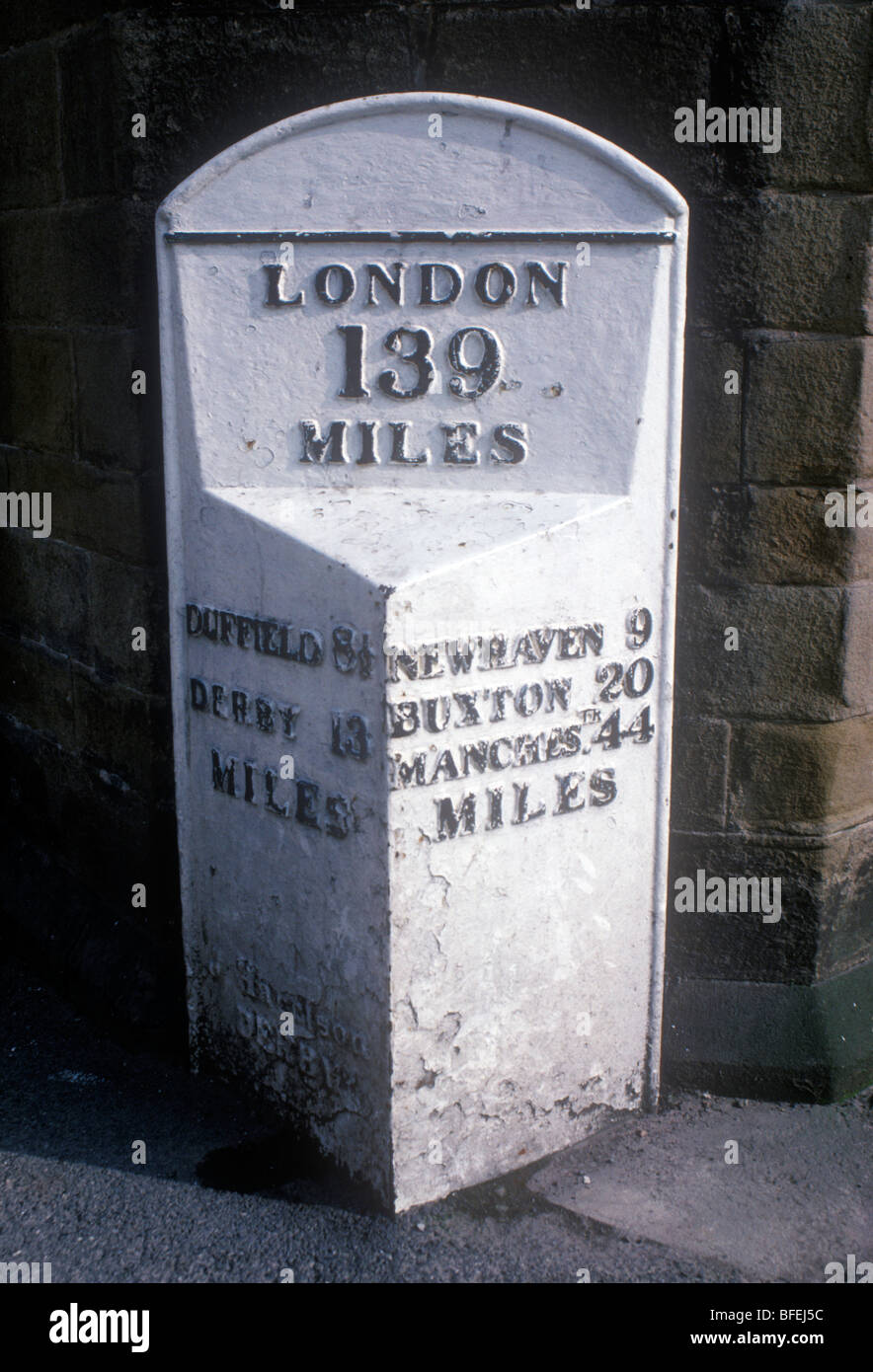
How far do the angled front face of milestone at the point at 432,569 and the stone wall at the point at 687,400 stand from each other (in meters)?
0.25

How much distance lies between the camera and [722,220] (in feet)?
9.13

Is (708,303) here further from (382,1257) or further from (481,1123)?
(382,1257)

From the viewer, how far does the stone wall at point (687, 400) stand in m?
2.74

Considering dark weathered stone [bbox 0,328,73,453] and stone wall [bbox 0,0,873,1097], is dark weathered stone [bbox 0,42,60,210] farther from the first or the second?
dark weathered stone [bbox 0,328,73,453]

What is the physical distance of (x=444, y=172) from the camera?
2.60 m

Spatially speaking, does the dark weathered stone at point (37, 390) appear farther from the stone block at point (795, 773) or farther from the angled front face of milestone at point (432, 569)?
the stone block at point (795, 773)

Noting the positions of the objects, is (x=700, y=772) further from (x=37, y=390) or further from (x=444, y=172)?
(x=37, y=390)

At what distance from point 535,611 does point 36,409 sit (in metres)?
1.78

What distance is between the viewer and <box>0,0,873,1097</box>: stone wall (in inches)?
108

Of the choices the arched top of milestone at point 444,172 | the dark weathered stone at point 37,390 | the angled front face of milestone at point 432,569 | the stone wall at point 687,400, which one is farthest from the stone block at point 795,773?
the dark weathered stone at point 37,390

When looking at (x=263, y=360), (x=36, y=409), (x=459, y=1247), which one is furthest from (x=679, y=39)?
(x=459, y=1247)

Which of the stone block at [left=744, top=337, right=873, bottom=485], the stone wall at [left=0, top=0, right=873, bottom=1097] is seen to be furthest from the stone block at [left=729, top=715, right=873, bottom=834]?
the stone block at [left=744, top=337, right=873, bottom=485]

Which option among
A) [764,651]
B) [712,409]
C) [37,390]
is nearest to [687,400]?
[712,409]

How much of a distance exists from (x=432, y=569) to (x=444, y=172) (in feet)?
2.87
